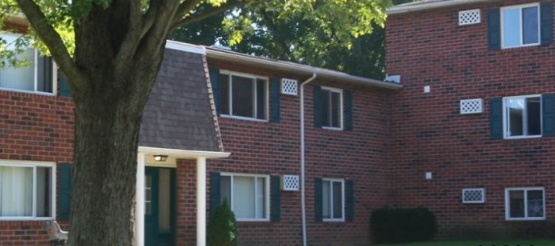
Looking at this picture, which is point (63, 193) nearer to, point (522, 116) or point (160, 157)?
point (160, 157)

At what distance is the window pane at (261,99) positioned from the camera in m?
24.6

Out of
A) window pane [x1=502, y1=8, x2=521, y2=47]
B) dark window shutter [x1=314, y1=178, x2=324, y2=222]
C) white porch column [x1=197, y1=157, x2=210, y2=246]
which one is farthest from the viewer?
window pane [x1=502, y1=8, x2=521, y2=47]

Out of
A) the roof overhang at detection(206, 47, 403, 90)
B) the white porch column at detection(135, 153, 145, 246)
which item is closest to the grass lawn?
the roof overhang at detection(206, 47, 403, 90)

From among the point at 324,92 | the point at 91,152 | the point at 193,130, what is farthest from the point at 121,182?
the point at 324,92

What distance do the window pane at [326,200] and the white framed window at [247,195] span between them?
2.22 metres

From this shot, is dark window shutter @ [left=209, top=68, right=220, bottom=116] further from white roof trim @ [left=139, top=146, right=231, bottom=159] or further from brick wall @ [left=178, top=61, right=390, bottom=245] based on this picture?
white roof trim @ [left=139, top=146, right=231, bottom=159]

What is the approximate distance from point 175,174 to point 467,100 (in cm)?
884

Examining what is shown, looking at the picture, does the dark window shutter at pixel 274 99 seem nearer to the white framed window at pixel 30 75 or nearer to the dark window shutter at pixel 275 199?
the dark window shutter at pixel 275 199

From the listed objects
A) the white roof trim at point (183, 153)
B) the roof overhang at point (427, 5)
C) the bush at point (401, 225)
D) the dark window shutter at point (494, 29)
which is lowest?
the bush at point (401, 225)

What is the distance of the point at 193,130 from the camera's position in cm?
2172

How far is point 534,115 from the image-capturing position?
87.9ft

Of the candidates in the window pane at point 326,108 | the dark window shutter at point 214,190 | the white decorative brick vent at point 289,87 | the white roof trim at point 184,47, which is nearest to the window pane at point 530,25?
the window pane at point 326,108

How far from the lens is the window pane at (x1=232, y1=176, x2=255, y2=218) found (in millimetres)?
24000

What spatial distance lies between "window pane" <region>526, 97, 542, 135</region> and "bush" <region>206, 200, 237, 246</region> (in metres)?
8.70
